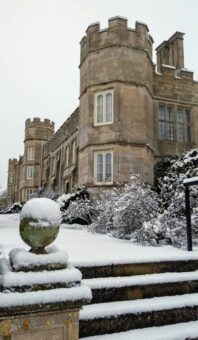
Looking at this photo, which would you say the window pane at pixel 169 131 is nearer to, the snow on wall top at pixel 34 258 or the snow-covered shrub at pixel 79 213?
the snow-covered shrub at pixel 79 213

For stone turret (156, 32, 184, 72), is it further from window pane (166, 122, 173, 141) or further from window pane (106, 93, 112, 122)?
window pane (106, 93, 112, 122)

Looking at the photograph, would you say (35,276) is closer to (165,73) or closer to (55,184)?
(165,73)

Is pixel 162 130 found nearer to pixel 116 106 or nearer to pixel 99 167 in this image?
pixel 116 106

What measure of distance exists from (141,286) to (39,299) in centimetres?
170

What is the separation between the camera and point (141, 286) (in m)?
3.72

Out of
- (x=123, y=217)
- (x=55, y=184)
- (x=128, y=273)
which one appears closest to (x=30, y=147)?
(x=55, y=184)

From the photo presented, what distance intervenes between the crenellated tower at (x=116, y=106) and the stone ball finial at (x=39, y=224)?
10.9 metres

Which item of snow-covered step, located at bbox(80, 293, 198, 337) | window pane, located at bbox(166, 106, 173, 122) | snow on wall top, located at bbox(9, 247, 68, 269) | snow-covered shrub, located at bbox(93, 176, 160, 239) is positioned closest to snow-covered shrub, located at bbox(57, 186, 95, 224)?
snow-covered shrub, located at bbox(93, 176, 160, 239)

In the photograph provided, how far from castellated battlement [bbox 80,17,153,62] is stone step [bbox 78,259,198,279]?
1212cm

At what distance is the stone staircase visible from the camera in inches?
127

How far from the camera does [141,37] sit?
582 inches

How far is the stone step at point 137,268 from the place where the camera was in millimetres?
3777

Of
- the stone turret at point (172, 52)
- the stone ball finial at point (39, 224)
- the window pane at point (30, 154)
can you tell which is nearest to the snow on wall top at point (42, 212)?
the stone ball finial at point (39, 224)

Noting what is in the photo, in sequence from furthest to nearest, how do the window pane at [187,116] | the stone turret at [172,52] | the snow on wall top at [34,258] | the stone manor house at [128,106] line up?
1. the stone turret at [172,52]
2. the window pane at [187,116]
3. the stone manor house at [128,106]
4. the snow on wall top at [34,258]
